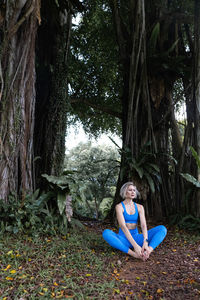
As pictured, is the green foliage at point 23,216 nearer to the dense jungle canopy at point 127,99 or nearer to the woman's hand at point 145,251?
the dense jungle canopy at point 127,99

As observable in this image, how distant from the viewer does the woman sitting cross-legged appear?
10.7 feet

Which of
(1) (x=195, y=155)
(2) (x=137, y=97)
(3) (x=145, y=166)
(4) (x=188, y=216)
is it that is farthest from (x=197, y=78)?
(4) (x=188, y=216)

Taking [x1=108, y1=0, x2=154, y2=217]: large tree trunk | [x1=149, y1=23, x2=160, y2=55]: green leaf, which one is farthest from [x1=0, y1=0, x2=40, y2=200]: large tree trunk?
[x1=149, y1=23, x2=160, y2=55]: green leaf

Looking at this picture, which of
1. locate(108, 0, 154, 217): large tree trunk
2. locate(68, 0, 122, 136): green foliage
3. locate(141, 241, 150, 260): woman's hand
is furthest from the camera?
locate(68, 0, 122, 136): green foliage

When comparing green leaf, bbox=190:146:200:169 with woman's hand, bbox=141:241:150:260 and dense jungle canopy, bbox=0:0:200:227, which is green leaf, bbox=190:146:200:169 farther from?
woman's hand, bbox=141:241:150:260

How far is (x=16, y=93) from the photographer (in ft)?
13.0

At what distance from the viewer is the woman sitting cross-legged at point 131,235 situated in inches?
128

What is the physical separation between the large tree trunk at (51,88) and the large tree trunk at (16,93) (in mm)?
644

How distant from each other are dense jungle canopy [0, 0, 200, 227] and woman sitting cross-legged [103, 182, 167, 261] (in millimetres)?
1279

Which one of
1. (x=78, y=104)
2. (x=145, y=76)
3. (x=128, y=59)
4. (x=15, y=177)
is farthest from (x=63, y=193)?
(x=78, y=104)

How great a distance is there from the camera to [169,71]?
565cm

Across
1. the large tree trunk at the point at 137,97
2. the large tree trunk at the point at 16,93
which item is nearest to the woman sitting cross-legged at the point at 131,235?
the large tree trunk at the point at 16,93

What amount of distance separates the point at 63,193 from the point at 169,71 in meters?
3.43

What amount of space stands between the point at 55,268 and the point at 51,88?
11.0 feet
